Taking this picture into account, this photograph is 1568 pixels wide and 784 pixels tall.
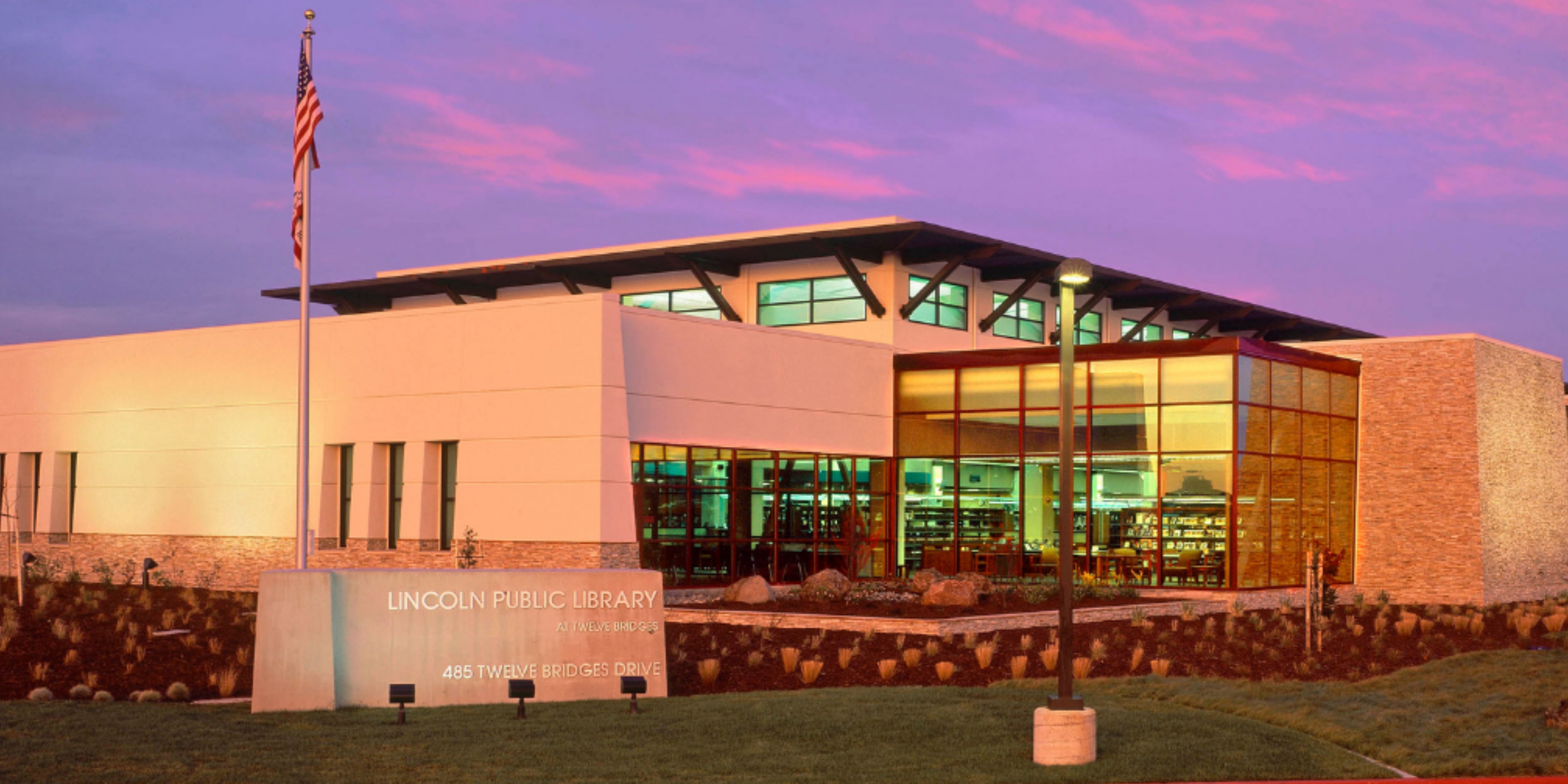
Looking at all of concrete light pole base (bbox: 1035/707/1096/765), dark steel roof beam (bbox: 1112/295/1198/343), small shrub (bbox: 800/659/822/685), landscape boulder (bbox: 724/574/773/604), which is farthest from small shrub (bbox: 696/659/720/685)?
dark steel roof beam (bbox: 1112/295/1198/343)

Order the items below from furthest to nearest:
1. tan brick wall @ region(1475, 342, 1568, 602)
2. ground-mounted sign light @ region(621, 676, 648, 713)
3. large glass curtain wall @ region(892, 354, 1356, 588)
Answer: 1. tan brick wall @ region(1475, 342, 1568, 602)
2. large glass curtain wall @ region(892, 354, 1356, 588)
3. ground-mounted sign light @ region(621, 676, 648, 713)

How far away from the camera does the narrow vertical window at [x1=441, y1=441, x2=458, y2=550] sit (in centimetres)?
2998

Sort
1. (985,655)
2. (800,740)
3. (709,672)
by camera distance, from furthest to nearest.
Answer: (985,655)
(709,672)
(800,740)

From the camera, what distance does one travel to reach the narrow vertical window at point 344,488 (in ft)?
104

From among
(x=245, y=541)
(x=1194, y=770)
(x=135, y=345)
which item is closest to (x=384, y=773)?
(x=1194, y=770)

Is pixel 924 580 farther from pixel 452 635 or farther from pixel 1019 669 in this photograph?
pixel 452 635

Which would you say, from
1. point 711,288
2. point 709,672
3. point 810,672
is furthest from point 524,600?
point 711,288

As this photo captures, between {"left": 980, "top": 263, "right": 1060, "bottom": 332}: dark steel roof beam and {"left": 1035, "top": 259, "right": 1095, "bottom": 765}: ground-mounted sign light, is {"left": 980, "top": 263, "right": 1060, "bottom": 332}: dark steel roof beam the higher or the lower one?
the higher one

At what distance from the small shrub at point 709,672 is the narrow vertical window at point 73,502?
23.6 m

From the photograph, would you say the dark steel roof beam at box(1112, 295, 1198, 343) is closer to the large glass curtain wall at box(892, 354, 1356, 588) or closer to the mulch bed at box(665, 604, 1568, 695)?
the large glass curtain wall at box(892, 354, 1356, 588)

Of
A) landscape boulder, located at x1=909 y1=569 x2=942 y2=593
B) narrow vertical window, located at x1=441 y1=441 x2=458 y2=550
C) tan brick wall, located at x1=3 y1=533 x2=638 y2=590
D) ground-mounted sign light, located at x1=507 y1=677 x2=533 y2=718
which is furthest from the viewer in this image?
narrow vertical window, located at x1=441 y1=441 x2=458 y2=550

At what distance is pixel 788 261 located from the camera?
3878cm

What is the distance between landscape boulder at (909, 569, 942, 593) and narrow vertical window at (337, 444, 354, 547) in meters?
11.4

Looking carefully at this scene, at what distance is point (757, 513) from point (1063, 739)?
1891cm
